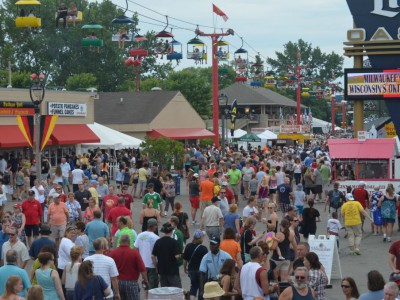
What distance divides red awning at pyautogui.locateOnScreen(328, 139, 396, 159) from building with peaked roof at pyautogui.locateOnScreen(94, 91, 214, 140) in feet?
85.4

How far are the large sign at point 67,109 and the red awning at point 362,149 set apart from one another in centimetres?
1705

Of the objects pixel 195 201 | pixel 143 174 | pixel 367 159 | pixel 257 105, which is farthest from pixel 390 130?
pixel 257 105

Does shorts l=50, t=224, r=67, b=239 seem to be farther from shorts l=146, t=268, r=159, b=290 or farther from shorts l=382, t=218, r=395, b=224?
shorts l=382, t=218, r=395, b=224

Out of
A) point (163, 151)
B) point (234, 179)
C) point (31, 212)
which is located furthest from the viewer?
point (163, 151)

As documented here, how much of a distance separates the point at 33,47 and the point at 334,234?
86.9 metres

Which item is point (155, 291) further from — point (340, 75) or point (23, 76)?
point (340, 75)

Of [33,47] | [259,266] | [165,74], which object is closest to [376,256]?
[259,266]

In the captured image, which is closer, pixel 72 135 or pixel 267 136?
pixel 72 135

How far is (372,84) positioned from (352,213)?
15244 millimetres

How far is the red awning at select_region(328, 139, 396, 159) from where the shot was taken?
33781 mm

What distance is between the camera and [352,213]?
71.9 feet

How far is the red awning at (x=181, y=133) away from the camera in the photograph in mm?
60344

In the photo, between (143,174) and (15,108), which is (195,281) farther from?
(15,108)

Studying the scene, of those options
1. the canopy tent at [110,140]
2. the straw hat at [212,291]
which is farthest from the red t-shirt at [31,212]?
the canopy tent at [110,140]
